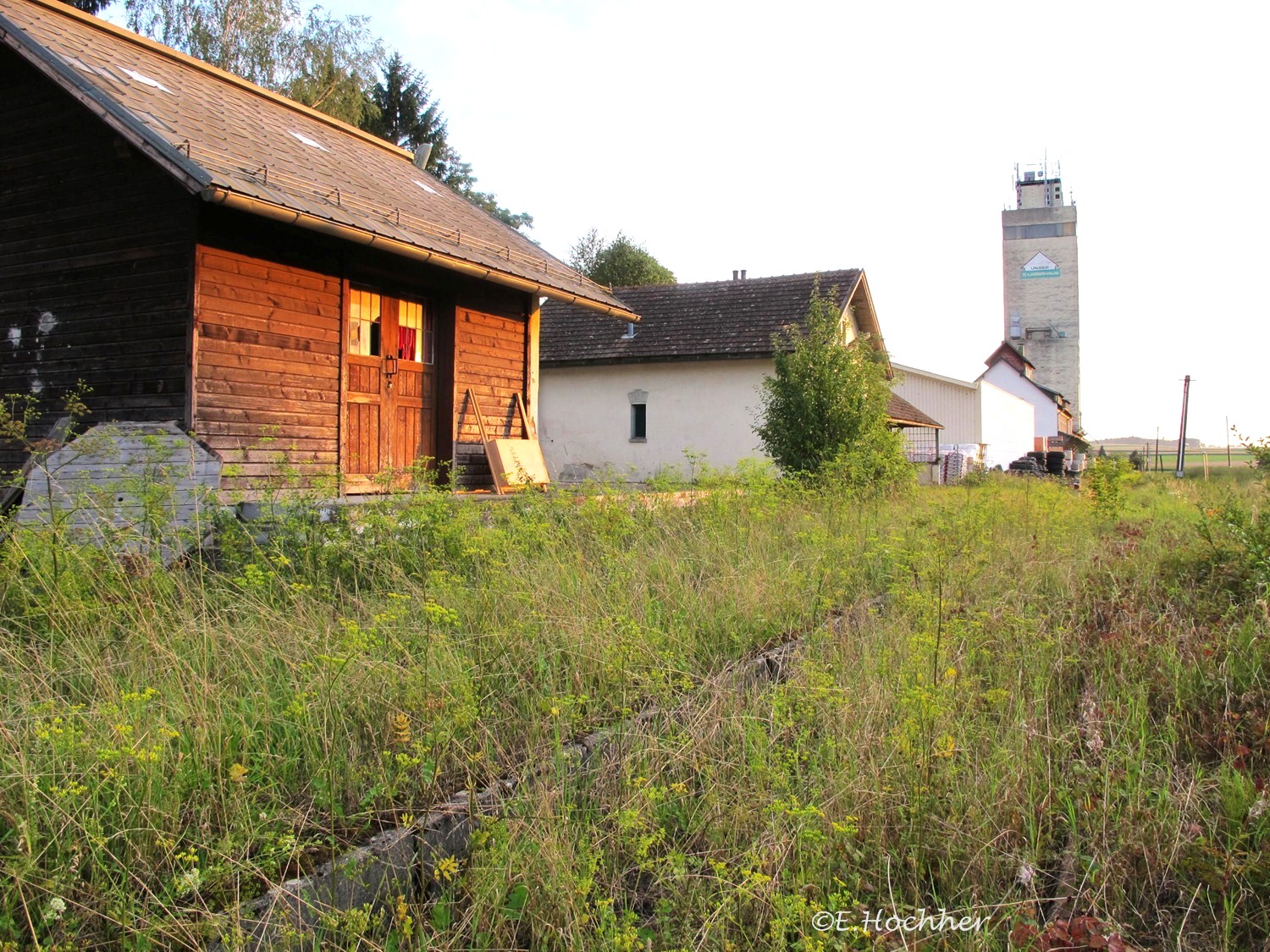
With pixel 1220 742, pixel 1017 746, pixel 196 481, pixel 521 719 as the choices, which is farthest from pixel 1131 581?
pixel 196 481

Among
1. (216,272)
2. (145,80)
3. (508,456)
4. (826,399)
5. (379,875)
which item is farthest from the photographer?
(826,399)

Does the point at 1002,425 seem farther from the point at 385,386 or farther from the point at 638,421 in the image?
the point at 385,386

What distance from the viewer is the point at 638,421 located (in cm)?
2177

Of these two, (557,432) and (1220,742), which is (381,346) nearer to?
(1220,742)

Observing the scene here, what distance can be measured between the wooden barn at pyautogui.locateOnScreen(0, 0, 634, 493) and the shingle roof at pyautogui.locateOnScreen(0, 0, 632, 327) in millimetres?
32

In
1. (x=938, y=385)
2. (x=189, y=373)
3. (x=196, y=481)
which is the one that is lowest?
(x=196, y=481)

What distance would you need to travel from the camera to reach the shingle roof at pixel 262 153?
7051 millimetres

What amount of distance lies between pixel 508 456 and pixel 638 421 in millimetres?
11405

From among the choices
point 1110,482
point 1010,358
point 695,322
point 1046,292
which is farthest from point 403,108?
point 1046,292

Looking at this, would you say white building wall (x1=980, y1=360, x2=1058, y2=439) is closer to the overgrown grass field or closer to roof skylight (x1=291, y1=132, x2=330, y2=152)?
roof skylight (x1=291, y1=132, x2=330, y2=152)

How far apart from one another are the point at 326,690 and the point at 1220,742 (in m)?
3.28

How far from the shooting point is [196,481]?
7.34m

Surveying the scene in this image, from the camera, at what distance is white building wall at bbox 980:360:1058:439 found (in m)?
48.5

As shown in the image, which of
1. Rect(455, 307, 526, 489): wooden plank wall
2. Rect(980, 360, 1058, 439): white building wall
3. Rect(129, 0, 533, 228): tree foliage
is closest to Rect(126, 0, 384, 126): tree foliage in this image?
Rect(129, 0, 533, 228): tree foliage
